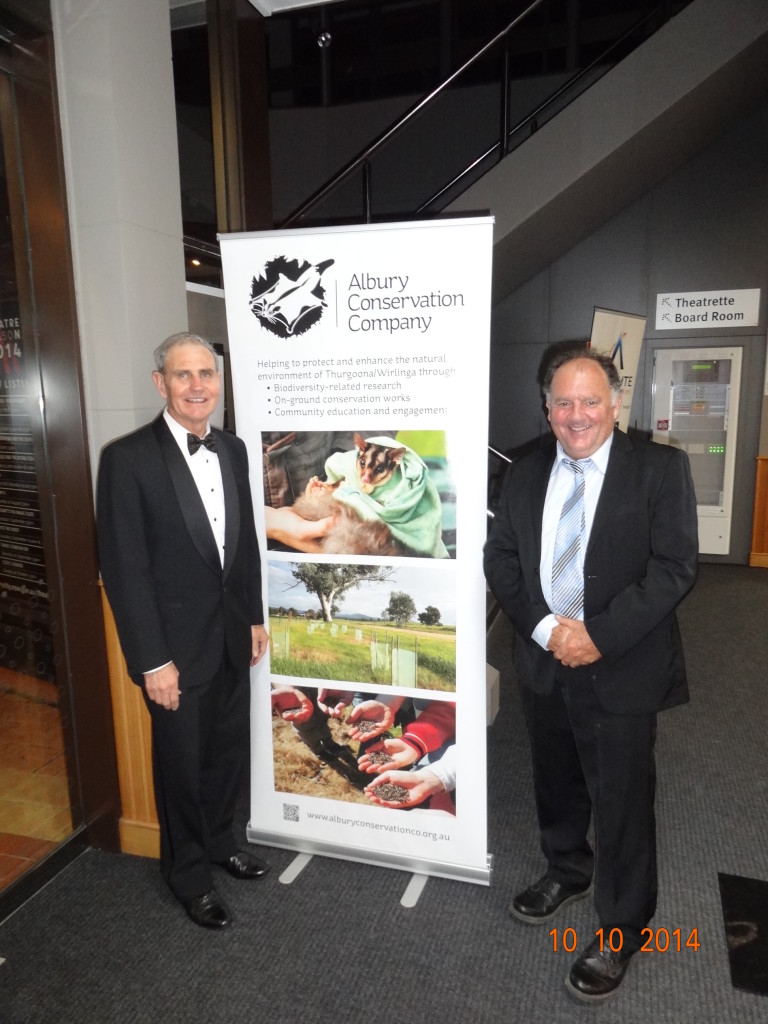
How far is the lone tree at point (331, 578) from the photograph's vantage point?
2166 millimetres

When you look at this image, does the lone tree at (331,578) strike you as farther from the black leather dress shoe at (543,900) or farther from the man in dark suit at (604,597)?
the black leather dress shoe at (543,900)

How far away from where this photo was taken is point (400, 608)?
85.7 inches

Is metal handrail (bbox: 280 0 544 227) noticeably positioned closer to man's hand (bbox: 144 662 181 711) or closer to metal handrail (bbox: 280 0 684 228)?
metal handrail (bbox: 280 0 684 228)

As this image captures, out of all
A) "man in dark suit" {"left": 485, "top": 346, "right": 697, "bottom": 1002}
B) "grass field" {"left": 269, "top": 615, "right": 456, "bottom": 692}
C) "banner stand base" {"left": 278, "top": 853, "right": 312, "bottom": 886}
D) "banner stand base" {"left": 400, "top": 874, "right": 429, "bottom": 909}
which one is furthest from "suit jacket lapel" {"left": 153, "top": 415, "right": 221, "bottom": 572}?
"banner stand base" {"left": 400, "top": 874, "right": 429, "bottom": 909}

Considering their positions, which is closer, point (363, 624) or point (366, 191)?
point (363, 624)

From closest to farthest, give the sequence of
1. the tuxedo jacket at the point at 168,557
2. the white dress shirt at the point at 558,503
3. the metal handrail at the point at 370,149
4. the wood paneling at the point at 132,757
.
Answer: the white dress shirt at the point at 558,503 → the tuxedo jacket at the point at 168,557 → the wood paneling at the point at 132,757 → the metal handrail at the point at 370,149

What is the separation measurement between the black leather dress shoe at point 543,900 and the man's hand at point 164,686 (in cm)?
128

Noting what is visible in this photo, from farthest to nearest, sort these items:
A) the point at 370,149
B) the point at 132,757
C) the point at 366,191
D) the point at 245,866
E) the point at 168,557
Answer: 1. the point at 366,191
2. the point at 370,149
3. the point at 132,757
4. the point at 245,866
5. the point at 168,557

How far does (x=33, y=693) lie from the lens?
7.64 feet

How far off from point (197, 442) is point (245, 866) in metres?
1.50

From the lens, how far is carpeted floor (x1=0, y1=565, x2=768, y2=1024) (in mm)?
1814

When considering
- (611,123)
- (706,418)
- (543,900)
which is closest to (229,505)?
(543,900)
